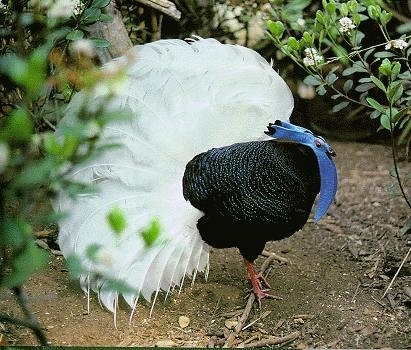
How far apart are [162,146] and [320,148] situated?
59cm

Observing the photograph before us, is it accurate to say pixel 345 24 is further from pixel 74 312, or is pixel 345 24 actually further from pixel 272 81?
pixel 74 312

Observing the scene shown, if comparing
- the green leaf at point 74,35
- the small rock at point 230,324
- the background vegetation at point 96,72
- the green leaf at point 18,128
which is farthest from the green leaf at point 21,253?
the small rock at point 230,324

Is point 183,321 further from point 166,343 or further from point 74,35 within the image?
point 74,35

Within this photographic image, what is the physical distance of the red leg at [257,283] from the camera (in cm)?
280

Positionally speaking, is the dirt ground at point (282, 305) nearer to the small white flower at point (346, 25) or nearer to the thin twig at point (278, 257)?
the thin twig at point (278, 257)

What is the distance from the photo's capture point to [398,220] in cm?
349

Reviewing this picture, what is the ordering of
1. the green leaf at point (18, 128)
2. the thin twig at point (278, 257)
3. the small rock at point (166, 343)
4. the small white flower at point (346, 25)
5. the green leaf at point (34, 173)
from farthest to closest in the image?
1. the thin twig at point (278, 257)
2. the small white flower at point (346, 25)
3. the small rock at point (166, 343)
4. the green leaf at point (34, 173)
5. the green leaf at point (18, 128)

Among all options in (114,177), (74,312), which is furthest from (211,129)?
(74,312)

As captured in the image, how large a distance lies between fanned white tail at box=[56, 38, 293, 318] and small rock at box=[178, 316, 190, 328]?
0.15 m

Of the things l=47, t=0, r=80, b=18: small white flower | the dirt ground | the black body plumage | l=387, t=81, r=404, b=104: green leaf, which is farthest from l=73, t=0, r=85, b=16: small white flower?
l=387, t=81, r=404, b=104: green leaf

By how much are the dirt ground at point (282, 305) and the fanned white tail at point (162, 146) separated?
0.11m

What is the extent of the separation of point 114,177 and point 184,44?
2.07 ft

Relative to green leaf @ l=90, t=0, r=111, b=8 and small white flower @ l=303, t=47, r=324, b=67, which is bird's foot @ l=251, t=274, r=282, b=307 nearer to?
small white flower @ l=303, t=47, r=324, b=67

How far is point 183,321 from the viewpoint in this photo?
2.63 m
